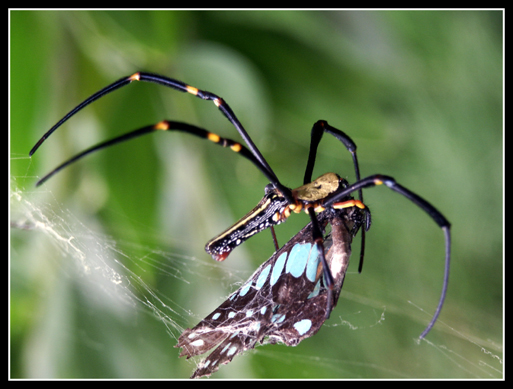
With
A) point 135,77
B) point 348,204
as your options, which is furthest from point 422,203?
point 135,77

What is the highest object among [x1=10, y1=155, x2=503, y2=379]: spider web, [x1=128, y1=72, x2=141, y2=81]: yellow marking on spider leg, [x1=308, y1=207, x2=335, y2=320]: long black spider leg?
[x1=128, y1=72, x2=141, y2=81]: yellow marking on spider leg

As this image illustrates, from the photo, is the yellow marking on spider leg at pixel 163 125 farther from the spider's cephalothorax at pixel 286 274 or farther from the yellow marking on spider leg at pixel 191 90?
the yellow marking on spider leg at pixel 191 90

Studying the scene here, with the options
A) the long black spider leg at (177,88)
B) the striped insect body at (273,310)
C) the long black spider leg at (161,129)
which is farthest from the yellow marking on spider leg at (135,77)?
the striped insect body at (273,310)

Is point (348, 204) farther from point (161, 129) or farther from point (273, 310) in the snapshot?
point (161, 129)

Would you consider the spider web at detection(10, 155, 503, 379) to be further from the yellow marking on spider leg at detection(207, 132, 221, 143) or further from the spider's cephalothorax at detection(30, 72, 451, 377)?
the yellow marking on spider leg at detection(207, 132, 221, 143)

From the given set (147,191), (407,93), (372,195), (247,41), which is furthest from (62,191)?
(407,93)

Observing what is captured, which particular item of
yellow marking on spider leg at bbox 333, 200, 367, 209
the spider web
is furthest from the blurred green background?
yellow marking on spider leg at bbox 333, 200, 367, 209

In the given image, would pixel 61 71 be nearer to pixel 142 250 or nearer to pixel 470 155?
pixel 142 250
